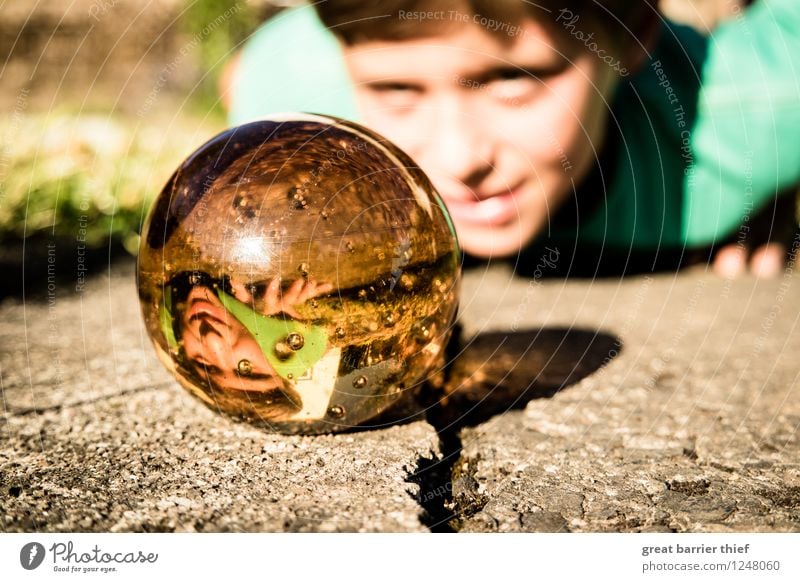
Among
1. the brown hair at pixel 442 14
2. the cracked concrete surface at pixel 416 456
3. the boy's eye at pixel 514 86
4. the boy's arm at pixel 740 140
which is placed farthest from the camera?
the boy's arm at pixel 740 140

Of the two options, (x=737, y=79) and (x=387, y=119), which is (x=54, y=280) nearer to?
(x=387, y=119)

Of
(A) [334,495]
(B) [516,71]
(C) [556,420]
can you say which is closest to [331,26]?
(B) [516,71]

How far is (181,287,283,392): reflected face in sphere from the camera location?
1.22 m

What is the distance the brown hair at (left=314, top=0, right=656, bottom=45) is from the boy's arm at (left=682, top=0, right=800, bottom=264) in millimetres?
717

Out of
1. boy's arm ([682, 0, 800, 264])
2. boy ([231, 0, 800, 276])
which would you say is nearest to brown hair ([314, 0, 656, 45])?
boy ([231, 0, 800, 276])

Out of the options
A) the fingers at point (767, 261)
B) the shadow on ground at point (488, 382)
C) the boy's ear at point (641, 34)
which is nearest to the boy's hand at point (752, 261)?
the fingers at point (767, 261)

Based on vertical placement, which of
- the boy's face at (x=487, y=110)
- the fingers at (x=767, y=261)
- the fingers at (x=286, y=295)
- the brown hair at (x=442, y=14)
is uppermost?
the brown hair at (x=442, y=14)

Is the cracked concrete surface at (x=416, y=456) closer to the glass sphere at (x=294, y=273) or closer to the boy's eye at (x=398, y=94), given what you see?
the glass sphere at (x=294, y=273)

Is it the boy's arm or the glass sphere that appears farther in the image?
the boy's arm

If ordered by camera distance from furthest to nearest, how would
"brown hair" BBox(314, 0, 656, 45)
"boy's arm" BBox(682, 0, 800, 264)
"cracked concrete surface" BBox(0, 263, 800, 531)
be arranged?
"boy's arm" BBox(682, 0, 800, 264)
"brown hair" BBox(314, 0, 656, 45)
"cracked concrete surface" BBox(0, 263, 800, 531)

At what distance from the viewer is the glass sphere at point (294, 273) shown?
3.95 ft

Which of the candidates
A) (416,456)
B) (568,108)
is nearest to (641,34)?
(568,108)

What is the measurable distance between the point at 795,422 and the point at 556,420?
544 mm

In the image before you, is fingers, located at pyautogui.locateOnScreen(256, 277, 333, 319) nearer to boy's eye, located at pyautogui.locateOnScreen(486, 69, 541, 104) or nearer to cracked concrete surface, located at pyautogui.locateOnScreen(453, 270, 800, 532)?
cracked concrete surface, located at pyautogui.locateOnScreen(453, 270, 800, 532)
